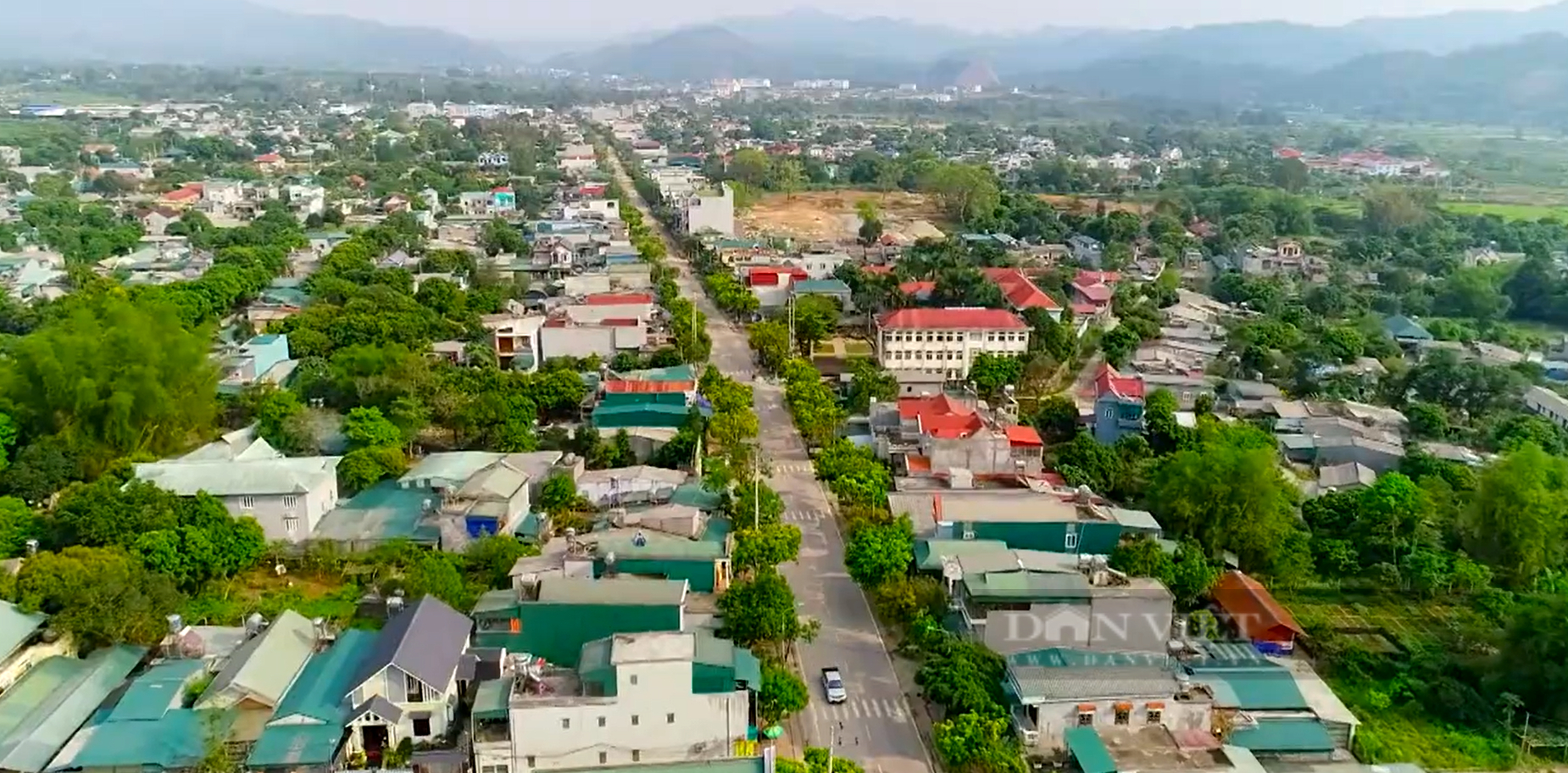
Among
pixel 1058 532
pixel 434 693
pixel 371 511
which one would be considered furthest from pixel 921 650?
pixel 371 511

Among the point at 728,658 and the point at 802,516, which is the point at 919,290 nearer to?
the point at 802,516

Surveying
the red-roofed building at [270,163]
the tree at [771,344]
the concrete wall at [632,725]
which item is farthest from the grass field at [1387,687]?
the red-roofed building at [270,163]

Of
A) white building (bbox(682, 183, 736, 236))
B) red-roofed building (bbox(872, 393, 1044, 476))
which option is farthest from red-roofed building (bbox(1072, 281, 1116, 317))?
white building (bbox(682, 183, 736, 236))

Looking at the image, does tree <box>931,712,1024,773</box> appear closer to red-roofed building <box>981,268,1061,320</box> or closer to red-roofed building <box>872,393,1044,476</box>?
red-roofed building <box>872,393,1044,476</box>

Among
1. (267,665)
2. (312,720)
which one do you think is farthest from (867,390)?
(312,720)

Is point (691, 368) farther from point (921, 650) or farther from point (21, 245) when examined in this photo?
point (21, 245)

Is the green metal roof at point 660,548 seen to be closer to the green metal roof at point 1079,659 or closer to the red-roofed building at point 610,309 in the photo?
the green metal roof at point 1079,659
